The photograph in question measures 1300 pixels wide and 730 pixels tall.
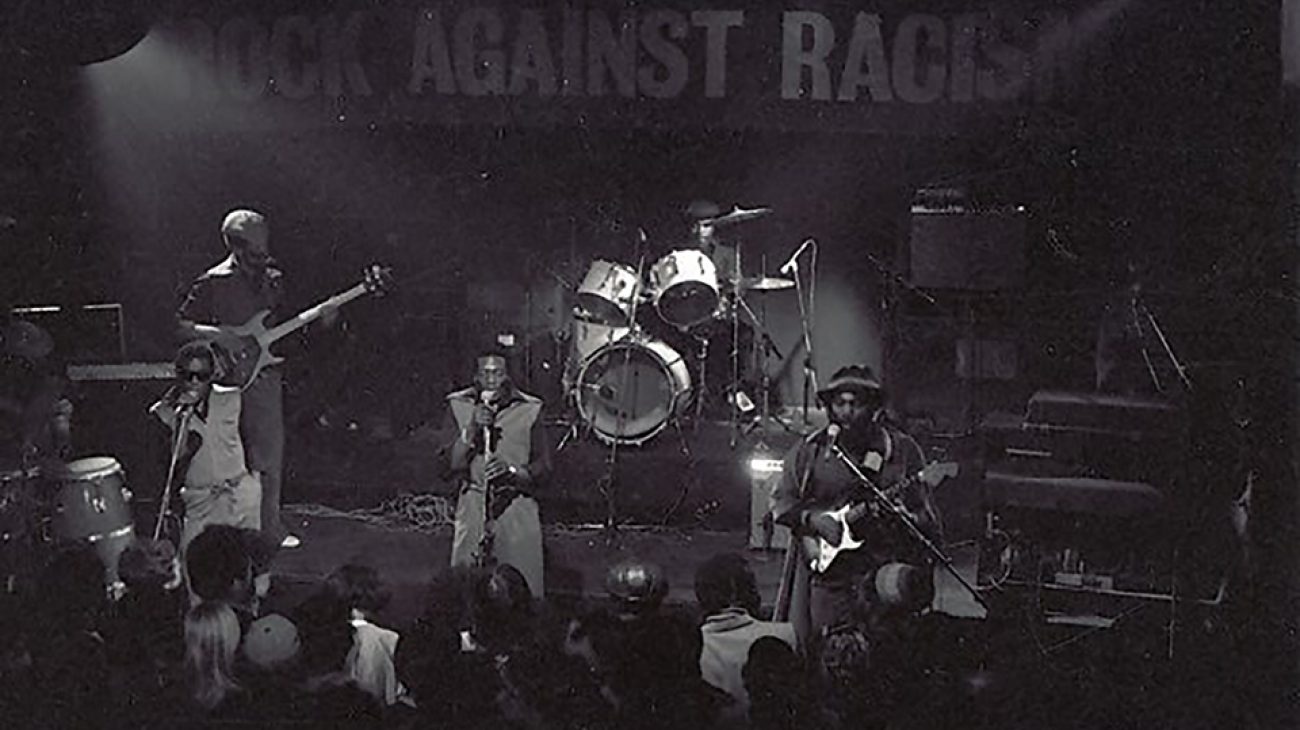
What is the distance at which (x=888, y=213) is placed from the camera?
5.72 meters

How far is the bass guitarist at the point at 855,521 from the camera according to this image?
5293mm

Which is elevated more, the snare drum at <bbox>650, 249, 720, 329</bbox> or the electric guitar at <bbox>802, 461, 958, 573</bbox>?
the snare drum at <bbox>650, 249, 720, 329</bbox>

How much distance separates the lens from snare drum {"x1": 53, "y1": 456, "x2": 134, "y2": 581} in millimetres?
5789

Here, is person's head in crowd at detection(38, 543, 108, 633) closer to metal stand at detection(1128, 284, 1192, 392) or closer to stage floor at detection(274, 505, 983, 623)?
stage floor at detection(274, 505, 983, 623)

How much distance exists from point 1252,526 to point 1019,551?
0.86 meters

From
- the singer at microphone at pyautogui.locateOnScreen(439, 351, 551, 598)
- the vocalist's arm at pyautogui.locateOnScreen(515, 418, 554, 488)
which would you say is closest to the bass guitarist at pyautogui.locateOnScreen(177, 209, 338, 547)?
the singer at microphone at pyautogui.locateOnScreen(439, 351, 551, 598)

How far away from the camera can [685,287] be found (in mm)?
6660

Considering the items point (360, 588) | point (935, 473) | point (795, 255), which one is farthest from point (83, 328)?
point (935, 473)

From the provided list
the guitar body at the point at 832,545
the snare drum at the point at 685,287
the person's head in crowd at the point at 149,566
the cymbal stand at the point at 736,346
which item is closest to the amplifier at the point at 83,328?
the person's head in crowd at the point at 149,566

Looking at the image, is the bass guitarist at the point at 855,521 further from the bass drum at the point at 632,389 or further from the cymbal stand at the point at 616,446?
the bass drum at the point at 632,389

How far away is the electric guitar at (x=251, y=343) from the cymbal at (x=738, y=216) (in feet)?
5.01

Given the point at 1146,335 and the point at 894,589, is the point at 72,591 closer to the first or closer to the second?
the point at 894,589

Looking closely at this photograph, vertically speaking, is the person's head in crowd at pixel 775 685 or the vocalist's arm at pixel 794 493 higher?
the vocalist's arm at pixel 794 493

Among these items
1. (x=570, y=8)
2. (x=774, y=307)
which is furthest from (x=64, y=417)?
(x=774, y=307)
